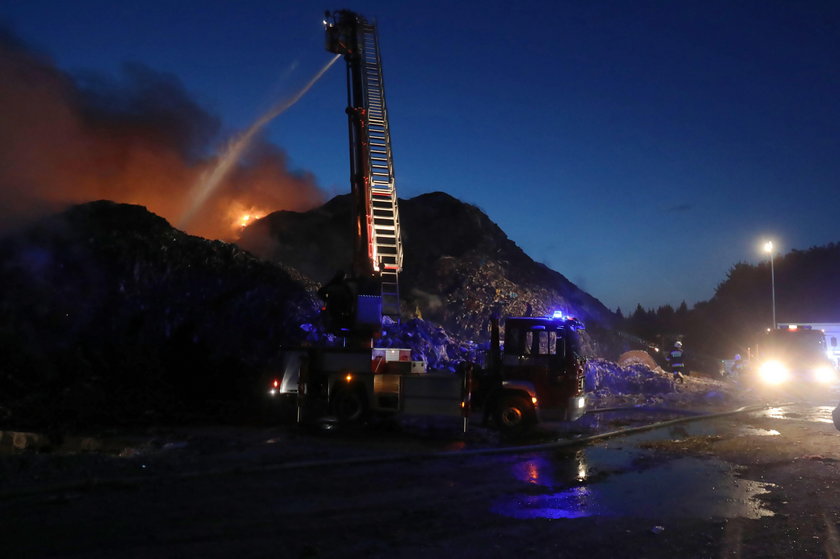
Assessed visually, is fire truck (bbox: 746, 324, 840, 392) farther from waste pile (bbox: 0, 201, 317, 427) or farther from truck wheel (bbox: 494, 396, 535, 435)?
waste pile (bbox: 0, 201, 317, 427)

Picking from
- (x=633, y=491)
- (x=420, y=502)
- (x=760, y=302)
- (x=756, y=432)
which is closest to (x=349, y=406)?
(x=420, y=502)

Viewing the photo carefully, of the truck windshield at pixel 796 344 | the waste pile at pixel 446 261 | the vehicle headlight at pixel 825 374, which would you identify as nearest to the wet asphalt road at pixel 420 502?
the waste pile at pixel 446 261

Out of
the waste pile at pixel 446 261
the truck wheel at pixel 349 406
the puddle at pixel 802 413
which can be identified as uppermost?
the waste pile at pixel 446 261

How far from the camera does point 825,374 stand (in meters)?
24.5

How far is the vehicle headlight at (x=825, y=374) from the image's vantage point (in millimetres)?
24406

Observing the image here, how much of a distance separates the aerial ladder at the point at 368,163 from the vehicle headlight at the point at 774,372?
17707 millimetres

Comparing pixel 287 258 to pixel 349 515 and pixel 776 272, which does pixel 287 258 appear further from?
pixel 776 272

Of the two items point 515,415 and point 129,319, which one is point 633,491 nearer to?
point 515,415

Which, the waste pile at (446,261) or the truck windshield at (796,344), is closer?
the truck windshield at (796,344)

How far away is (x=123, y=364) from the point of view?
1603 cm

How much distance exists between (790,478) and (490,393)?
5.93m

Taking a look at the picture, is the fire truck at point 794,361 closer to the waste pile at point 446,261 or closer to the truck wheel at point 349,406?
the waste pile at point 446,261

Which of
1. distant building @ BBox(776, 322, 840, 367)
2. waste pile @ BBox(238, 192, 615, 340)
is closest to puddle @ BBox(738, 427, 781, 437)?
waste pile @ BBox(238, 192, 615, 340)

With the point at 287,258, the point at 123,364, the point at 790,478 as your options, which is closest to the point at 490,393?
the point at 790,478
